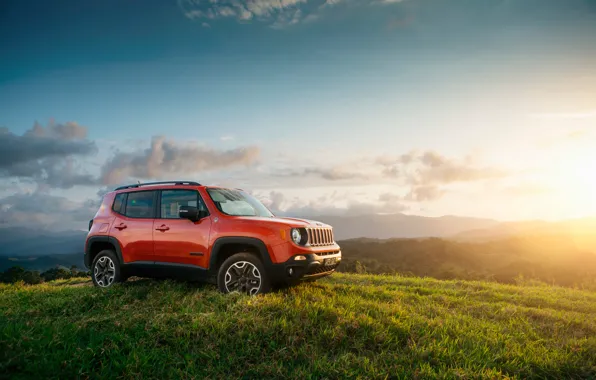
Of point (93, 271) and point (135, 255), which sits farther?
point (93, 271)

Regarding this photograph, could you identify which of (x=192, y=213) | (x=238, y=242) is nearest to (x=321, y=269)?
(x=238, y=242)

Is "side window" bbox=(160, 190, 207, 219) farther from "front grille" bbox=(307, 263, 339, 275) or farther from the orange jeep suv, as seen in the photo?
"front grille" bbox=(307, 263, 339, 275)

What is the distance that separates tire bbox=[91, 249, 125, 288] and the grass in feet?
2.73

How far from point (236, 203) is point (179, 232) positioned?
1196mm

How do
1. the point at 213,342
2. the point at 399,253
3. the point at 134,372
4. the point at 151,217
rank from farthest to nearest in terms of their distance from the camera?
the point at 399,253
the point at 151,217
the point at 213,342
the point at 134,372

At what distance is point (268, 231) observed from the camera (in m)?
7.57

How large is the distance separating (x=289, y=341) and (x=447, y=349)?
213cm

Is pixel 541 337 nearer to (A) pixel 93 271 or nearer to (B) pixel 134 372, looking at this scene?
(B) pixel 134 372

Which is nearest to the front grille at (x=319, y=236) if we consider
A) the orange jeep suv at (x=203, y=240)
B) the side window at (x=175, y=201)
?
the orange jeep suv at (x=203, y=240)

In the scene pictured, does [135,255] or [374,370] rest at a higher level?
[135,255]

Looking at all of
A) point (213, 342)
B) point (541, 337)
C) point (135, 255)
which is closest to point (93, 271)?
point (135, 255)

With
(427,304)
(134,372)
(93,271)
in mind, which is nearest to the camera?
(134,372)

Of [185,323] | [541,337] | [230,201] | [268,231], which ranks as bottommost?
[541,337]

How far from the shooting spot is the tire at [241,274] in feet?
25.1
